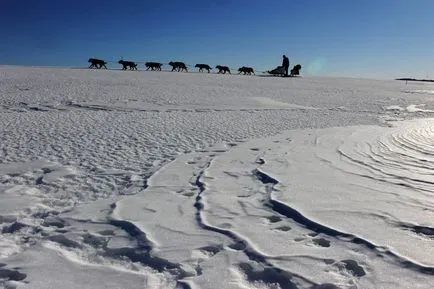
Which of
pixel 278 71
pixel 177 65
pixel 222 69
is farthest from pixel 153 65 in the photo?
pixel 278 71

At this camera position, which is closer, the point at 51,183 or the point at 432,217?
the point at 432,217

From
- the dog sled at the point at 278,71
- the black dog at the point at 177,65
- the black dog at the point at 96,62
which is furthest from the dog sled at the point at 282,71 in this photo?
the black dog at the point at 96,62

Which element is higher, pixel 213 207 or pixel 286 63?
pixel 286 63

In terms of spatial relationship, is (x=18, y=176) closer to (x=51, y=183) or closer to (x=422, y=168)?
(x=51, y=183)

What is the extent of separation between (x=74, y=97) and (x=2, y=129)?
6.58m

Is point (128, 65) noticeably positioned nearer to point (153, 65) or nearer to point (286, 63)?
point (153, 65)

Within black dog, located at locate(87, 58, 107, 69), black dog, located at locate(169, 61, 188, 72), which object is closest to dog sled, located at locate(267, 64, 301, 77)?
black dog, located at locate(169, 61, 188, 72)

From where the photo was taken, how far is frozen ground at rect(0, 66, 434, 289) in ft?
10.4

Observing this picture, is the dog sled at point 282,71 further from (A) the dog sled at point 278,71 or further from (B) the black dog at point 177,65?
(B) the black dog at point 177,65

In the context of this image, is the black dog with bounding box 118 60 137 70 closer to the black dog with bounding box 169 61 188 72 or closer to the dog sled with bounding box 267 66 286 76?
the black dog with bounding box 169 61 188 72

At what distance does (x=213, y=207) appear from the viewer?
15.3ft

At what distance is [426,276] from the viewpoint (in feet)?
9.78

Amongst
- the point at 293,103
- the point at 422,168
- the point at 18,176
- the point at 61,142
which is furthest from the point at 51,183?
the point at 293,103

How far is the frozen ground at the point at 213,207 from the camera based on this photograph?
3.16 meters
